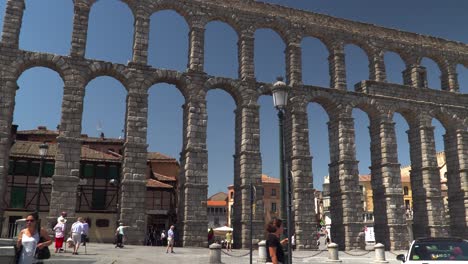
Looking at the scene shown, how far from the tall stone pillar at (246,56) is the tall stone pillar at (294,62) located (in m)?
3.07

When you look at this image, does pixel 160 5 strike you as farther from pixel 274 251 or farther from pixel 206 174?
pixel 274 251

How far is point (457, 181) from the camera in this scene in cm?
3503

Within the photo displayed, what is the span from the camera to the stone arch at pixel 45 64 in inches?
1004

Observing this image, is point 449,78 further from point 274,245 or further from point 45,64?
point 274,245

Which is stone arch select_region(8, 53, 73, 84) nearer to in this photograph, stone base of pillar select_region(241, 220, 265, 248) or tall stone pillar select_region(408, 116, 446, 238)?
stone base of pillar select_region(241, 220, 265, 248)

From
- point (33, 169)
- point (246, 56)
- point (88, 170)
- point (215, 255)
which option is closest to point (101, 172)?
point (88, 170)

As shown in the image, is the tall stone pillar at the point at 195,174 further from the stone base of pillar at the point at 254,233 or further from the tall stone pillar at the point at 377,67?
the tall stone pillar at the point at 377,67

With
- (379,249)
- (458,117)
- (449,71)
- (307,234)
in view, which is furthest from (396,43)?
(379,249)

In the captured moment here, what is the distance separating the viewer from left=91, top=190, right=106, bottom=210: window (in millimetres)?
39219

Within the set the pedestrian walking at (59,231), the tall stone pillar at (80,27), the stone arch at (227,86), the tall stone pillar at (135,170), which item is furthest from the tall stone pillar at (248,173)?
the pedestrian walking at (59,231)

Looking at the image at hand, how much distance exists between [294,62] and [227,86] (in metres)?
5.78

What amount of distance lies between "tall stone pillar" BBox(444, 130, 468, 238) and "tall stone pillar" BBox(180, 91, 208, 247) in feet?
70.6

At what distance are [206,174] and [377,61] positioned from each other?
57.0ft

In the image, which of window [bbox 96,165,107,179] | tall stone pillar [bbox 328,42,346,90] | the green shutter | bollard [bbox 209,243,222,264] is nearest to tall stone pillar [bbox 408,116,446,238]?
tall stone pillar [bbox 328,42,346,90]
